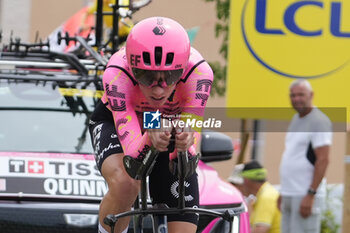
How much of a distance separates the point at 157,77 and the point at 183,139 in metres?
0.42

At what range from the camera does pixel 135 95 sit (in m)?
4.84

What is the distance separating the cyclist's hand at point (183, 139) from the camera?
165 inches

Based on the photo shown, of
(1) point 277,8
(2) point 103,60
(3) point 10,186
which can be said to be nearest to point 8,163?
(3) point 10,186

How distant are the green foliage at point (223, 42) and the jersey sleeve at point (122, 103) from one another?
22.5 ft

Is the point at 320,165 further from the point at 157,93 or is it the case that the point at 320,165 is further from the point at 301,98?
the point at 157,93

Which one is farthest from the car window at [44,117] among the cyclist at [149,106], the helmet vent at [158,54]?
the helmet vent at [158,54]

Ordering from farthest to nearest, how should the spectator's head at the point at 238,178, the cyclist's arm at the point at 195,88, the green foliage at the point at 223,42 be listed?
the green foliage at the point at 223,42 → the spectator's head at the point at 238,178 → the cyclist's arm at the point at 195,88

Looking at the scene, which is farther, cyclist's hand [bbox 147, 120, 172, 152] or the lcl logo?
the lcl logo

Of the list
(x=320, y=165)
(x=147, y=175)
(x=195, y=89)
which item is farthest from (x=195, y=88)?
(x=320, y=165)

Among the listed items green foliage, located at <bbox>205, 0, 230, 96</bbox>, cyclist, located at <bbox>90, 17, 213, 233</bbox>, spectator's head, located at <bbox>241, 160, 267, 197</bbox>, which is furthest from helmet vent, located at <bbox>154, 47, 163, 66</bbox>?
green foliage, located at <bbox>205, 0, 230, 96</bbox>

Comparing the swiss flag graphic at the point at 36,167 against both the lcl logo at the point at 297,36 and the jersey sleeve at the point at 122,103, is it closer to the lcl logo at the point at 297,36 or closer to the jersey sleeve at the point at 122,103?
the jersey sleeve at the point at 122,103

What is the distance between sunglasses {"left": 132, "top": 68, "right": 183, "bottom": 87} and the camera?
14.8ft

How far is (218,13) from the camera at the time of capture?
1158 centimetres

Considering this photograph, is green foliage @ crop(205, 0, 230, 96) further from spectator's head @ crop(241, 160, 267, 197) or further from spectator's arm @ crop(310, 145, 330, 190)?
spectator's arm @ crop(310, 145, 330, 190)
